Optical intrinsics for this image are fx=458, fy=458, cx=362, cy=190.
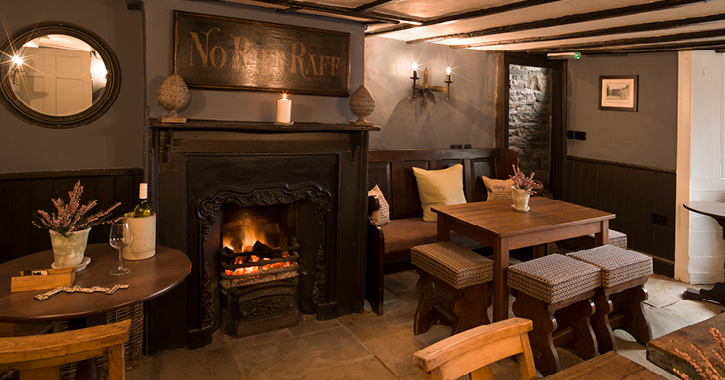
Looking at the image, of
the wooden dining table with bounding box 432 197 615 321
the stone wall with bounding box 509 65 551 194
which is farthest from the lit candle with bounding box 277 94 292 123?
the stone wall with bounding box 509 65 551 194

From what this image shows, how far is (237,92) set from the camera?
10.5 ft

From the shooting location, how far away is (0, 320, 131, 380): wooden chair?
4.02 feet

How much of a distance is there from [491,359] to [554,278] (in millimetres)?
1561

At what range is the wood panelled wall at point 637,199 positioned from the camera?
4734mm

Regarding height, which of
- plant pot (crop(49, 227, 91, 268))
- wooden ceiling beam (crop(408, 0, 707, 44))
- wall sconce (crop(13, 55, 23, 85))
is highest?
wooden ceiling beam (crop(408, 0, 707, 44))

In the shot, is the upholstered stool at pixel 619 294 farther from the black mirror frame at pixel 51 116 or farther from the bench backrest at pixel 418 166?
the black mirror frame at pixel 51 116

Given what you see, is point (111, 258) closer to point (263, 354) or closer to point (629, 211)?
point (263, 354)

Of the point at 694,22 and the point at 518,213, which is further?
the point at 518,213

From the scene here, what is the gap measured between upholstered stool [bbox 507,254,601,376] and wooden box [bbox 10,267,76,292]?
2.47 metres

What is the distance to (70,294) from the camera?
192 centimetres

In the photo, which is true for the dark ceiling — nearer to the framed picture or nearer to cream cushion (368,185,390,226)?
the framed picture

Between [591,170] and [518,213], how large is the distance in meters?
2.74

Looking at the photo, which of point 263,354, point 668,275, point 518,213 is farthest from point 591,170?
point 263,354

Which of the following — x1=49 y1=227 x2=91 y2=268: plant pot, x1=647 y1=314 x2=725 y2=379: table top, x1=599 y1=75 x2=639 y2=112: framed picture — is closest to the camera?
x1=647 y1=314 x2=725 y2=379: table top
